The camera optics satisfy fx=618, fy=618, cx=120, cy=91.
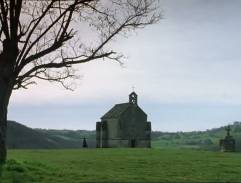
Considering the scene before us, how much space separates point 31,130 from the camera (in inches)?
7416

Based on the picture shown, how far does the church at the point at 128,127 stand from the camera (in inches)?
3770

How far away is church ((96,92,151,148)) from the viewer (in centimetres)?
9575

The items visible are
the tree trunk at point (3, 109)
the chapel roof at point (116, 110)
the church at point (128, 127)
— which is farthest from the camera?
the chapel roof at point (116, 110)

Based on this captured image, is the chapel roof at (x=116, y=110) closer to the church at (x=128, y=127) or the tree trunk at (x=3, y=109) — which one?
the church at (x=128, y=127)

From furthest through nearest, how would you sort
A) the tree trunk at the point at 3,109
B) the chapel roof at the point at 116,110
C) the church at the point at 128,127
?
the chapel roof at the point at 116,110, the church at the point at 128,127, the tree trunk at the point at 3,109

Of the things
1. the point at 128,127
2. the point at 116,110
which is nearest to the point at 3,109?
the point at 128,127

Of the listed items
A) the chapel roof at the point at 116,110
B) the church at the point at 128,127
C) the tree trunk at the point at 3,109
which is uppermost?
the chapel roof at the point at 116,110

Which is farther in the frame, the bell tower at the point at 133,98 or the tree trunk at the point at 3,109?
the bell tower at the point at 133,98

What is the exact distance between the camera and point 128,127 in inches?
3772

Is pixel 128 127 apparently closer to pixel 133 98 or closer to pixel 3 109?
pixel 133 98

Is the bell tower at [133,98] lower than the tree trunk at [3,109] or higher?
higher

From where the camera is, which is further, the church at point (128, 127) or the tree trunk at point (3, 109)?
the church at point (128, 127)

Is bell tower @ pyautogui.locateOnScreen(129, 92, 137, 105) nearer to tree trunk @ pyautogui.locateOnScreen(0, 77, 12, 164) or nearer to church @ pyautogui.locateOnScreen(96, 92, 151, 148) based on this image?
church @ pyautogui.locateOnScreen(96, 92, 151, 148)

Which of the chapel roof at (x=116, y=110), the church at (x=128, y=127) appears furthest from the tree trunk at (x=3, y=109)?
the chapel roof at (x=116, y=110)
